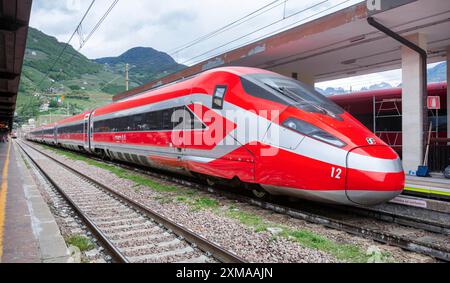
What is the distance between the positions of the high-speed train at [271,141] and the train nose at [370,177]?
0.01 metres

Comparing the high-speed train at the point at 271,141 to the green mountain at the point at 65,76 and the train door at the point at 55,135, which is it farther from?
the green mountain at the point at 65,76

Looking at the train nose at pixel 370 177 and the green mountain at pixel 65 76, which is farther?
the green mountain at pixel 65 76

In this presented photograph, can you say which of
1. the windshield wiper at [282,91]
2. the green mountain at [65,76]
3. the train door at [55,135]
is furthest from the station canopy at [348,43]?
the green mountain at [65,76]

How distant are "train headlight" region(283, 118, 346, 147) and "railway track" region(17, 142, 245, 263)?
2506 mm

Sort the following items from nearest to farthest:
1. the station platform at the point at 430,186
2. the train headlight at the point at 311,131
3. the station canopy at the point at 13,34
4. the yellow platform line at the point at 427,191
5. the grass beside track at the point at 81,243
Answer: the grass beside track at the point at 81,243, the train headlight at the point at 311,131, the yellow platform line at the point at 427,191, the station platform at the point at 430,186, the station canopy at the point at 13,34

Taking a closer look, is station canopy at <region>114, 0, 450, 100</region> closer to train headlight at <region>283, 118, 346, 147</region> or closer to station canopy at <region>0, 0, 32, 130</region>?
train headlight at <region>283, 118, 346, 147</region>

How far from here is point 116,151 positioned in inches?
624

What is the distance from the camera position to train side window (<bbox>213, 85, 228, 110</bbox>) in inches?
311

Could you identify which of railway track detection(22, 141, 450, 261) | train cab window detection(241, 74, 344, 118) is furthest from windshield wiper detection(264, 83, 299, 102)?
railway track detection(22, 141, 450, 261)

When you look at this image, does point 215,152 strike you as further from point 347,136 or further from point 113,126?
point 113,126

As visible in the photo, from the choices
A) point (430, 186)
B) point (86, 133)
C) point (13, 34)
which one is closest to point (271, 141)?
point (430, 186)

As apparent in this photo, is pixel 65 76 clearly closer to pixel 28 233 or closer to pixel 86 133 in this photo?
pixel 86 133

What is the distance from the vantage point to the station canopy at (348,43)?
972 centimetres
